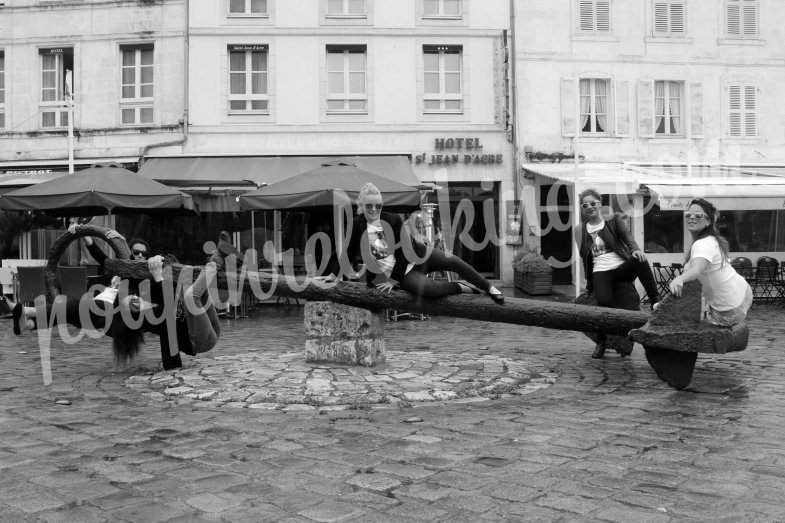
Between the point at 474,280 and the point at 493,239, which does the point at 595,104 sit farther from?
the point at 474,280

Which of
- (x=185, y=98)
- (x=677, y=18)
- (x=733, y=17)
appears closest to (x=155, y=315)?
(x=185, y=98)

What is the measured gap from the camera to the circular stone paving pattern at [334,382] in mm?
5750

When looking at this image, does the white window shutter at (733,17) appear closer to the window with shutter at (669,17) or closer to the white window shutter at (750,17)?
the white window shutter at (750,17)

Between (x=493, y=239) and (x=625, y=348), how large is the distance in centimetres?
1159

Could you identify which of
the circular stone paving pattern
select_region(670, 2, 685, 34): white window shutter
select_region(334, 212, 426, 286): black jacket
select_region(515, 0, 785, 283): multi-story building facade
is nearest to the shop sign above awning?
select_region(515, 0, 785, 283): multi-story building facade

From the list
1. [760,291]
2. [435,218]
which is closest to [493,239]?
[435,218]

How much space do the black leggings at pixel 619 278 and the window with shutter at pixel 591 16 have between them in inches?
531

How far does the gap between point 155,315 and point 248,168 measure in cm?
1087

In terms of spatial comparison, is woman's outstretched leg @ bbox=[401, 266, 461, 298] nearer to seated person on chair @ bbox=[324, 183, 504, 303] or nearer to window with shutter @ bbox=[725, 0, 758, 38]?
seated person on chair @ bbox=[324, 183, 504, 303]

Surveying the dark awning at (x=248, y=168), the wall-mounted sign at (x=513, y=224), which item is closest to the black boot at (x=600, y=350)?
the dark awning at (x=248, y=168)

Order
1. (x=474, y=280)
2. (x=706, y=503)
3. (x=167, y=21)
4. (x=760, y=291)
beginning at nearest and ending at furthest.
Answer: (x=706, y=503), (x=474, y=280), (x=760, y=291), (x=167, y=21)

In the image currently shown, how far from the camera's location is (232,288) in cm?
679

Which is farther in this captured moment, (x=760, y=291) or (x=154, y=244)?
(x=154, y=244)

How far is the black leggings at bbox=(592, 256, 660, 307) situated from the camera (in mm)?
7512
